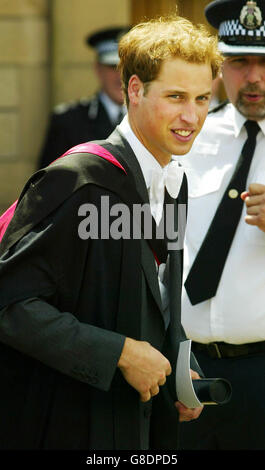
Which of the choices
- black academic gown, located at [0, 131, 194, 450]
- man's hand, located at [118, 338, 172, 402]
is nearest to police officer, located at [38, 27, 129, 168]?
black academic gown, located at [0, 131, 194, 450]

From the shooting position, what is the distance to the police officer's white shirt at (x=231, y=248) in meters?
3.63

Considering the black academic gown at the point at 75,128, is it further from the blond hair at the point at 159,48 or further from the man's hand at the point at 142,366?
the man's hand at the point at 142,366

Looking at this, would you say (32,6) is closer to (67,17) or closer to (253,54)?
(67,17)

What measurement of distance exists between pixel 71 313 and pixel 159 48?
847 millimetres

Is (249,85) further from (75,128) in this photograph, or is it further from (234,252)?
(75,128)

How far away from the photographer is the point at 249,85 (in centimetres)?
381

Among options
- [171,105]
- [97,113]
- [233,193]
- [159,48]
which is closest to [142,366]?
[171,105]

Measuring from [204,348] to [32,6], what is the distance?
191 inches

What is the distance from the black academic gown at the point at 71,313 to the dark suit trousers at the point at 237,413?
31.5 inches

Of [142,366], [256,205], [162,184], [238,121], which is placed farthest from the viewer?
[238,121]

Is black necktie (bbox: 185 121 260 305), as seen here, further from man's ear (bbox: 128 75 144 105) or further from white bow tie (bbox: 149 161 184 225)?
man's ear (bbox: 128 75 144 105)

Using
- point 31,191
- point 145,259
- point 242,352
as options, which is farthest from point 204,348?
point 31,191

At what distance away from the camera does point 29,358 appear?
2.90m

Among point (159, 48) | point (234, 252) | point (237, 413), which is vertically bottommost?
point (237, 413)
